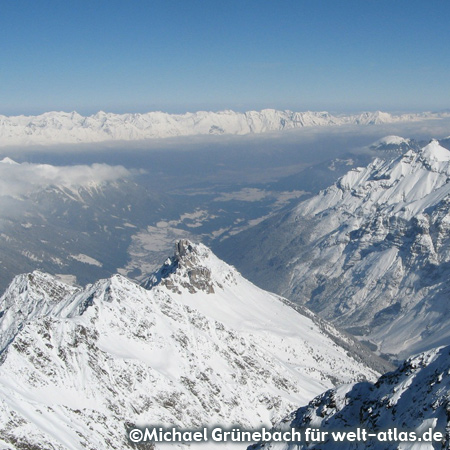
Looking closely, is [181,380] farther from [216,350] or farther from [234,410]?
[216,350]

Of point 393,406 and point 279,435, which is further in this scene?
point 279,435

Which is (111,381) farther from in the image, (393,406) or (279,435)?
(393,406)

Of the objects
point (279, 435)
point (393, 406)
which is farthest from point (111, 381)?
point (393, 406)

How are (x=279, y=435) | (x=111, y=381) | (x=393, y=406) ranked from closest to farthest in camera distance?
(x=393, y=406) < (x=279, y=435) < (x=111, y=381)

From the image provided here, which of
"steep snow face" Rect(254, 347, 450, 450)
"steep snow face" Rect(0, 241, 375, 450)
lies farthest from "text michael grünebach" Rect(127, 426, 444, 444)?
"steep snow face" Rect(0, 241, 375, 450)

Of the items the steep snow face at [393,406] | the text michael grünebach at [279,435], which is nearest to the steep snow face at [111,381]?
the text michael grünebach at [279,435]

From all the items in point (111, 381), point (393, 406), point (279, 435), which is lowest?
point (111, 381)

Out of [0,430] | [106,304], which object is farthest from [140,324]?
[0,430]
